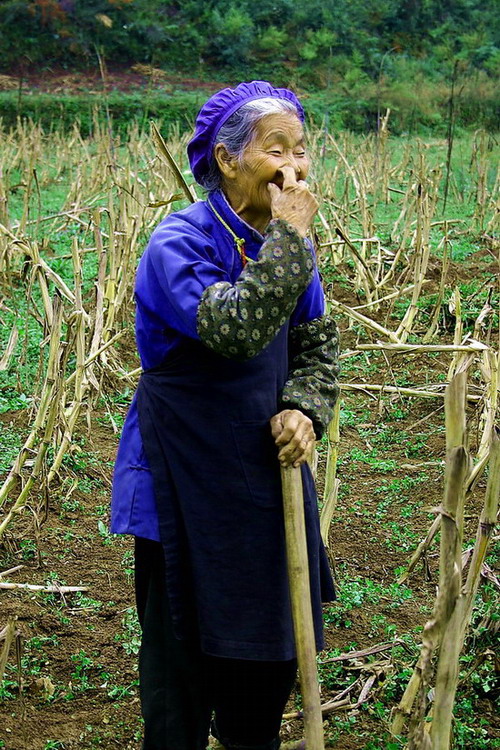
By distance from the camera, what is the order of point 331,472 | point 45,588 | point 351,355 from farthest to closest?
point 351,355 → point 45,588 → point 331,472

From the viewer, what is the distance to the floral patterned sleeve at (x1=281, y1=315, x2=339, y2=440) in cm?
166

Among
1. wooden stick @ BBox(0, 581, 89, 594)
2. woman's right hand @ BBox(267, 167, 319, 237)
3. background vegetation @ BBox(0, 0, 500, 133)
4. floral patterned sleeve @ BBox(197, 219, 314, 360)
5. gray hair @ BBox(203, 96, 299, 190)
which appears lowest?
wooden stick @ BBox(0, 581, 89, 594)

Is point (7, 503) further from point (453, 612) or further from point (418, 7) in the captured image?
point (418, 7)

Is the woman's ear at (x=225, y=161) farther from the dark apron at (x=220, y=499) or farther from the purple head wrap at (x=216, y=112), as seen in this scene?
the dark apron at (x=220, y=499)

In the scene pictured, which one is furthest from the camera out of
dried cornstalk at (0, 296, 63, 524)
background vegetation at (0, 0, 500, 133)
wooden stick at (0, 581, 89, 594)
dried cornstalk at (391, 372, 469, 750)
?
background vegetation at (0, 0, 500, 133)

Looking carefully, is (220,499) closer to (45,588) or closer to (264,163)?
(264,163)

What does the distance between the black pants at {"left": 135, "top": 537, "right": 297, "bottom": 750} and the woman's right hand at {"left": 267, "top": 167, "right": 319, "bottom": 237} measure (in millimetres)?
633

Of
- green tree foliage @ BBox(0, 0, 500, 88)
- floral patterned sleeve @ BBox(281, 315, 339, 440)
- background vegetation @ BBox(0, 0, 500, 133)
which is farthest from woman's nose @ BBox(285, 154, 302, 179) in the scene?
green tree foliage @ BBox(0, 0, 500, 88)

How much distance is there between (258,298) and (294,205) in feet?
0.64

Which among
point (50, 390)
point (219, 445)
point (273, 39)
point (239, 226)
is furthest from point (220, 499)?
point (273, 39)

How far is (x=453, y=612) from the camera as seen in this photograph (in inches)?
52.9

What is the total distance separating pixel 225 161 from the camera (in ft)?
5.36

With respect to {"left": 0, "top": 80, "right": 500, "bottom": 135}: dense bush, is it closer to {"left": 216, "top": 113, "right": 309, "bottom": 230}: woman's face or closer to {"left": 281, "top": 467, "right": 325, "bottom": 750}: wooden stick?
{"left": 216, "top": 113, "right": 309, "bottom": 230}: woman's face

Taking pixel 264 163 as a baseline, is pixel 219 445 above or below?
below
